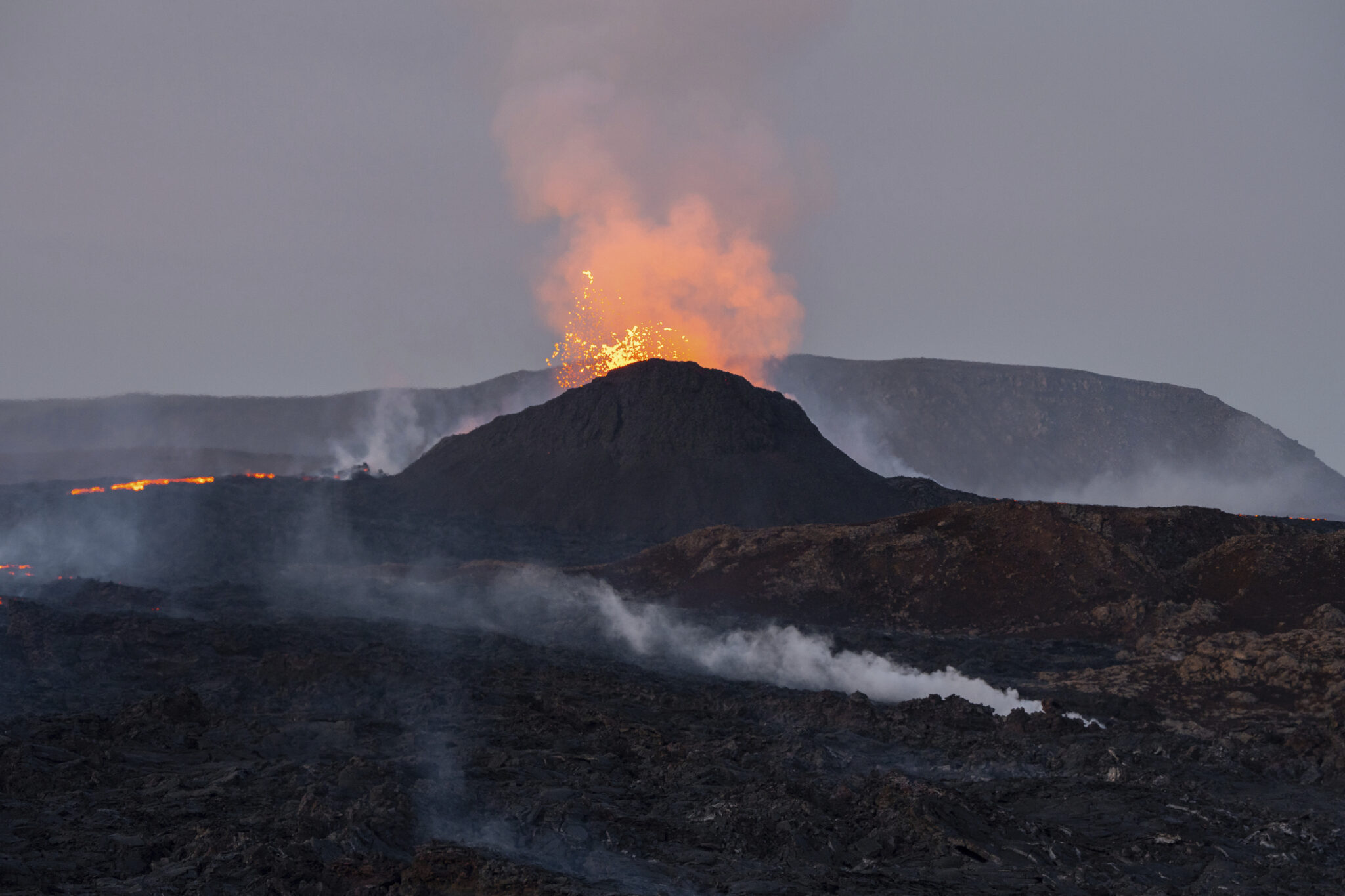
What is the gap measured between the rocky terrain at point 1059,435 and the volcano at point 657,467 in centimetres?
5610

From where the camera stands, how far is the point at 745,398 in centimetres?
8475

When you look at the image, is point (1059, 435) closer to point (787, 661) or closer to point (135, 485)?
point (135, 485)

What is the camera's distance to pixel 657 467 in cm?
7819

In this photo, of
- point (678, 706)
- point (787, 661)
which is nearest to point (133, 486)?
point (787, 661)

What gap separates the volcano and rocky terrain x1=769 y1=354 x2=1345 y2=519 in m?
56.1

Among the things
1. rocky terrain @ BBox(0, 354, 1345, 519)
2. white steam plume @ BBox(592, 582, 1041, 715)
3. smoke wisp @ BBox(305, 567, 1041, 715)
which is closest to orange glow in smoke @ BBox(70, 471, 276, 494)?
smoke wisp @ BBox(305, 567, 1041, 715)

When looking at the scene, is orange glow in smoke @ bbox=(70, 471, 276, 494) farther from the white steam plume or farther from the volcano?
the white steam plume

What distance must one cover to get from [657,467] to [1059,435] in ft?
293

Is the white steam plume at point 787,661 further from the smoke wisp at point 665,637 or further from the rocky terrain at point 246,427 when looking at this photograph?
the rocky terrain at point 246,427

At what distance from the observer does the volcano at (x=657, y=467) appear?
73625 mm

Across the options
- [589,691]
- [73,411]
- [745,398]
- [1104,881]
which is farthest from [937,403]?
[1104,881]

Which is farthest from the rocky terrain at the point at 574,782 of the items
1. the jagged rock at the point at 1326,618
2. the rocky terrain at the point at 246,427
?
the rocky terrain at the point at 246,427

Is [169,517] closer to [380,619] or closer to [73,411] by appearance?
[380,619]

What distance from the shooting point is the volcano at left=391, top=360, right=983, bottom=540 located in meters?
73.6
